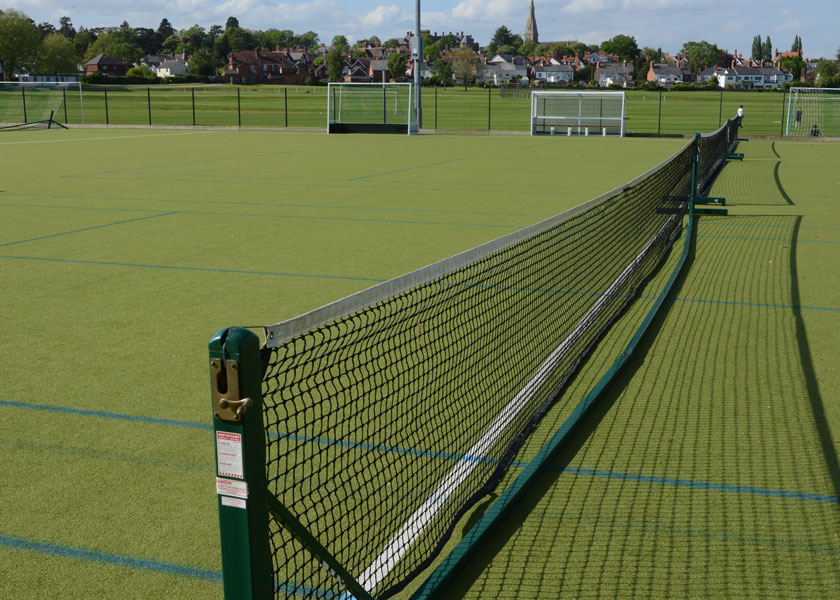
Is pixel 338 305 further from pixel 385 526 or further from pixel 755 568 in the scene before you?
pixel 755 568

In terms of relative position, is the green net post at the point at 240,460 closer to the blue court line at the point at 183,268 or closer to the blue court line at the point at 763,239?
the blue court line at the point at 183,268

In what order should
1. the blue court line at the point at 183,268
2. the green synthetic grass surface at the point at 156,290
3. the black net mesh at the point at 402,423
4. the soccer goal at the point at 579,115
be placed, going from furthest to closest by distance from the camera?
the soccer goal at the point at 579,115
the blue court line at the point at 183,268
the green synthetic grass surface at the point at 156,290
the black net mesh at the point at 402,423

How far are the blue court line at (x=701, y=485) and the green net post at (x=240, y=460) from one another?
2.71m

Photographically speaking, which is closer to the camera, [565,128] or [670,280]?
[670,280]

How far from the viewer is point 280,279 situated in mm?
9516

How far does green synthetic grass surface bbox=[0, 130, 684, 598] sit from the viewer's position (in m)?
4.10

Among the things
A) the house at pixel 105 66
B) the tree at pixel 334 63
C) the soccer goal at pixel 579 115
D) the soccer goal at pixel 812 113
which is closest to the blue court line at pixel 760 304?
the soccer goal at pixel 579 115

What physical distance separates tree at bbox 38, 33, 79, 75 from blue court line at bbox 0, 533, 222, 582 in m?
133

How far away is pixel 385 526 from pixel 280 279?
5.88 metres

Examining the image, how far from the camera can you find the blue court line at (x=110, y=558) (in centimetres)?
375

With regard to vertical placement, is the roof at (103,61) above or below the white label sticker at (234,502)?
above

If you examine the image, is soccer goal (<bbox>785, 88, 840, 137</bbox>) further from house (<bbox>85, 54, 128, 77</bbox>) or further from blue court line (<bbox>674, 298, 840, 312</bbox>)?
house (<bbox>85, 54, 128, 77</bbox>)

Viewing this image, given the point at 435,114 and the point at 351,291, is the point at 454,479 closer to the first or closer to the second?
the point at 351,291

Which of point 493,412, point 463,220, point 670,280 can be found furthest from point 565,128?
point 493,412
